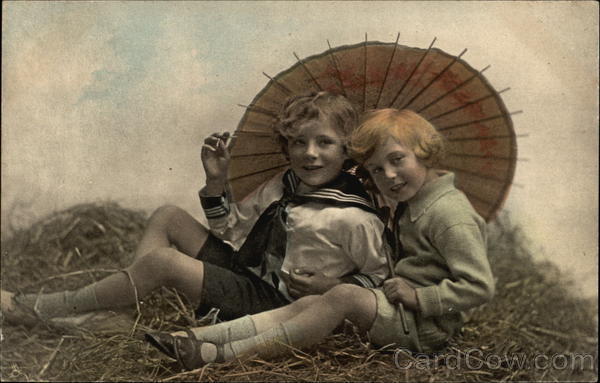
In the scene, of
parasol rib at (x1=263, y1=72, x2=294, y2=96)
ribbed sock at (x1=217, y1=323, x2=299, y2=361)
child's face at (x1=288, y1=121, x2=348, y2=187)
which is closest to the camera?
ribbed sock at (x1=217, y1=323, x2=299, y2=361)

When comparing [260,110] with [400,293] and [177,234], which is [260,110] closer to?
[177,234]

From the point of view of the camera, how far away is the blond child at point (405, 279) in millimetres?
3400

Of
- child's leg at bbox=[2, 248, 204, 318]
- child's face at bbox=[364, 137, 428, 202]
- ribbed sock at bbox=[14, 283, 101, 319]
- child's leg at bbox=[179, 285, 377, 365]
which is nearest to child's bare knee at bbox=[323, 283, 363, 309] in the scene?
child's leg at bbox=[179, 285, 377, 365]

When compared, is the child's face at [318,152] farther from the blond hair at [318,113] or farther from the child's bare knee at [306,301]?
the child's bare knee at [306,301]

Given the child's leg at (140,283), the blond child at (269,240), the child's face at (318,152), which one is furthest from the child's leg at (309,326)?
the child's face at (318,152)

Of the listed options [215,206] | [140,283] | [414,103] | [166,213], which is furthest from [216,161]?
[414,103]

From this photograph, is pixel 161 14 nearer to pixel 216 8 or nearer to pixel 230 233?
pixel 216 8

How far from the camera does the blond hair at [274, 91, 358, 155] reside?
11.6 ft

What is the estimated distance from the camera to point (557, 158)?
391 centimetres

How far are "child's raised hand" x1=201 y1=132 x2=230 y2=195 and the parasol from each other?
34 millimetres

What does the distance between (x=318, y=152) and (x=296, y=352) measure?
717mm

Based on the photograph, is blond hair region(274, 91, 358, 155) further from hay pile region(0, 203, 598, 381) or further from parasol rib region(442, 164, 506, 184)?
hay pile region(0, 203, 598, 381)

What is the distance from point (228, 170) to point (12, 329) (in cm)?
101

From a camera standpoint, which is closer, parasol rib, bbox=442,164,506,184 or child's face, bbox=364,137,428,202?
child's face, bbox=364,137,428,202
